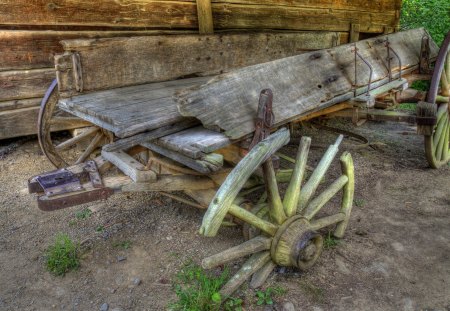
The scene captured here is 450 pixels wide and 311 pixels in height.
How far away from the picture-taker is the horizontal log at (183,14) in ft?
12.0

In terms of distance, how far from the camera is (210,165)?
2043 millimetres

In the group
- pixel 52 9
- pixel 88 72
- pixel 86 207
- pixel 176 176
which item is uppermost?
pixel 52 9

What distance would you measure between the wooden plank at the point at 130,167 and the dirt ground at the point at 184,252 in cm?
67

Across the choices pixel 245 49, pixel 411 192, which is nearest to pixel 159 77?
pixel 245 49

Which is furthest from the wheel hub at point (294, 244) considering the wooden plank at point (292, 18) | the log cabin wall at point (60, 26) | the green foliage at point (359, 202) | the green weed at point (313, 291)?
the wooden plank at point (292, 18)

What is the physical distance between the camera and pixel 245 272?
2252mm

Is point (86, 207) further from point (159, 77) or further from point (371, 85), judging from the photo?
point (371, 85)

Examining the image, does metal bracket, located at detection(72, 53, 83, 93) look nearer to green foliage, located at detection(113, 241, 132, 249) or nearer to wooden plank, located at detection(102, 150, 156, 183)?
wooden plank, located at detection(102, 150, 156, 183)

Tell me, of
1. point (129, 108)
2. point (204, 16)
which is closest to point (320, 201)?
point (129, 108)

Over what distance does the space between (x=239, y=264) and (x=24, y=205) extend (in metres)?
2.02

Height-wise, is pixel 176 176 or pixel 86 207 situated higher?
pixel 176 176

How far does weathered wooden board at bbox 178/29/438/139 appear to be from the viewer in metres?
2.30

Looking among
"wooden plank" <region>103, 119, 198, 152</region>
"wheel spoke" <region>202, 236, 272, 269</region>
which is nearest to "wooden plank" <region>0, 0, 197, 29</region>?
"wooden plank" <region>103, 119, 198, 152</region>

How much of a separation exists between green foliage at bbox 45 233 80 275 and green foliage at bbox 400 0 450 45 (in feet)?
29.2
